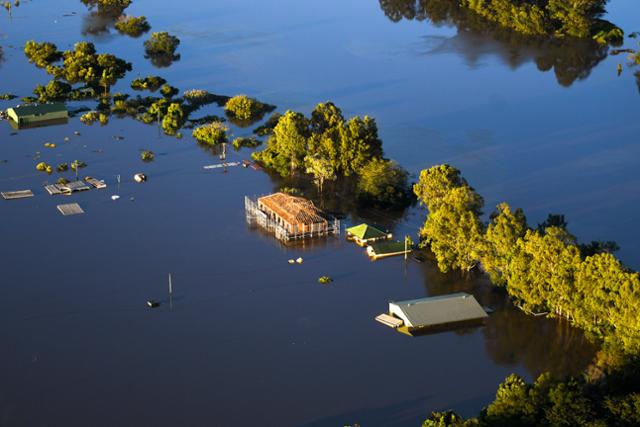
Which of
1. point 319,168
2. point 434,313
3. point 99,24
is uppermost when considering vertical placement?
point 99,24

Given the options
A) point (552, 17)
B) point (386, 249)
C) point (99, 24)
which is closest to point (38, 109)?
point (386, 249)

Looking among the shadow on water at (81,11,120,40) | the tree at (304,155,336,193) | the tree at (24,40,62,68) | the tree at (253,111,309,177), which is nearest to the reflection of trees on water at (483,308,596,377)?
the tree at (304,155,336,193)

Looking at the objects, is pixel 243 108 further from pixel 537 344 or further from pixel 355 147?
pixel 537 344

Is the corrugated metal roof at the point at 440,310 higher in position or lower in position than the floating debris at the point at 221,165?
lower

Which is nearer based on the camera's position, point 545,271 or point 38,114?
point 545,271

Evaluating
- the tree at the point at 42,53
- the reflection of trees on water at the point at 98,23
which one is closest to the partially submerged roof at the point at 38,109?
the tree at the point at 42,53

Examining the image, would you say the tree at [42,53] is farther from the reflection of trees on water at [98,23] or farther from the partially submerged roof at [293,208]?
the partially submerged roof at [293,208]

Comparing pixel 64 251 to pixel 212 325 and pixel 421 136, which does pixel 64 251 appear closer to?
pixel 212 325
